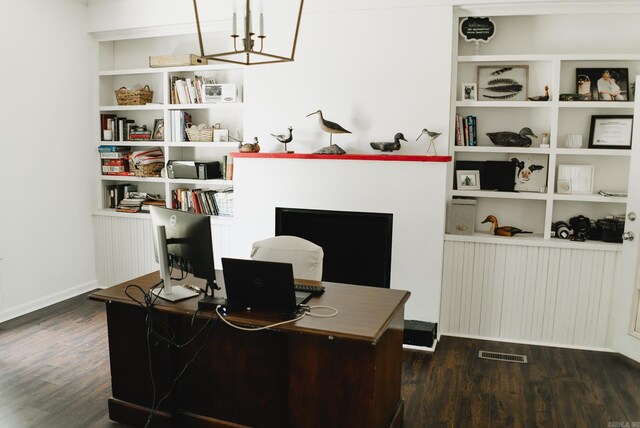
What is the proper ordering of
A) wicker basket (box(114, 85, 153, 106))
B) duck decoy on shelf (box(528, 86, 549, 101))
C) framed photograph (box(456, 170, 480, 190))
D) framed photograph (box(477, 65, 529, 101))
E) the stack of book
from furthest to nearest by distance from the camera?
the stack of book < wicker basket (box(114, 85, 153, 106)) < framed photograph (box(456, 170, 480, 190)) < framed photograph (box(477, 65, 529, 101)) < duck decoy on shelf (box(528, 86, 549, 101))

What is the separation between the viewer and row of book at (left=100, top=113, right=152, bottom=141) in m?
5.32

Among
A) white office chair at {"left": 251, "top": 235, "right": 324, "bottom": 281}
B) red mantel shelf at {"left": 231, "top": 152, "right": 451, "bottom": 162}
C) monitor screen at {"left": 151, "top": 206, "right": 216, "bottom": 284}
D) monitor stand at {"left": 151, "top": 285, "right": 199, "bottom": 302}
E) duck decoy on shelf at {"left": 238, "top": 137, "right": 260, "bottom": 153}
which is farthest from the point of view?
duck decoy on shelf at {"left": 238, "top": 137, "right": 260, "bottom": 153}

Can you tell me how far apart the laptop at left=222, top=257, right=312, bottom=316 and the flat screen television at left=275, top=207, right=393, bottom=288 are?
Answer: 170cm

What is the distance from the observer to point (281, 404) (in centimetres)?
260

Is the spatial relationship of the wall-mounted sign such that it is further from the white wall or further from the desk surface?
the white wall

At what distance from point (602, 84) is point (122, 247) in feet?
14.9

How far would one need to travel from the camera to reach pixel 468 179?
14.2ft

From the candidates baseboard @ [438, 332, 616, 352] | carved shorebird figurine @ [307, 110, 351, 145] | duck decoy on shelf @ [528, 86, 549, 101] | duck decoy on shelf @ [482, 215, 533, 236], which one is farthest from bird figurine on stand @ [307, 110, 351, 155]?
baseboard @ [438, 332, 616, 352]

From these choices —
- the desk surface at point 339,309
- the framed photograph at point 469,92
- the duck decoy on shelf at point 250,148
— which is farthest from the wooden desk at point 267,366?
the framed photograph at point 469,92

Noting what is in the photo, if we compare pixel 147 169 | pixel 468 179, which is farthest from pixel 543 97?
pixel 147 169

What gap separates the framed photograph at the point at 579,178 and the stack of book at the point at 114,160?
4.03 m

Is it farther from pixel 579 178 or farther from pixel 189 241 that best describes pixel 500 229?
pixel 189 241

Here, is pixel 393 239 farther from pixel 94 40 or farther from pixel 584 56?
pixel 94 40

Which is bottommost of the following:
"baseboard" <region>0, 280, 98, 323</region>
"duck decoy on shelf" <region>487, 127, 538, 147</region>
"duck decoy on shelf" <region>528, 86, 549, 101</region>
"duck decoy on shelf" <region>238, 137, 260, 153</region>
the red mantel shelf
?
"baseboard" <region>0, 280, 98, 323</region>
